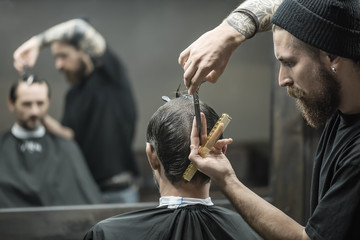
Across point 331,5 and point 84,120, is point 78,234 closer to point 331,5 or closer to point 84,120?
point 84,120

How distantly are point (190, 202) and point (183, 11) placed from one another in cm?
354

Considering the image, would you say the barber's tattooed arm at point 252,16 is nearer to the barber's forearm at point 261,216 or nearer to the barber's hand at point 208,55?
the barber's hand at point 208,55

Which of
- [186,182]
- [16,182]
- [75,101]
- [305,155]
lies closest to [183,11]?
[75,101]

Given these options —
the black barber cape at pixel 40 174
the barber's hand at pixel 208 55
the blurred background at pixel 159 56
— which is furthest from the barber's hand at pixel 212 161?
the blurred background at pixel 159 56

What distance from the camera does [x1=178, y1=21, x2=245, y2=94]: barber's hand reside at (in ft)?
5.66

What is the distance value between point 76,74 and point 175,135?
2947 millimetres

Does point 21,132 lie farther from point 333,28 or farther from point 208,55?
point 333,28

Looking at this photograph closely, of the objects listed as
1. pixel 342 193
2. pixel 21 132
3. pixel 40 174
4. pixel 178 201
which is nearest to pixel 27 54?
pixel 21 132

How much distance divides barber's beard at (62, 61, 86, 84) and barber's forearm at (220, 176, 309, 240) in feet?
10.3

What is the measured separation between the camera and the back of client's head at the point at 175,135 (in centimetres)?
191

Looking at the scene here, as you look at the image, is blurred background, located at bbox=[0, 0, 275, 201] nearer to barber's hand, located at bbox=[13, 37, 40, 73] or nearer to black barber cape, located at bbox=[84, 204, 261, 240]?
barber's hand, located at bbox=[13, 37, 40, 73]

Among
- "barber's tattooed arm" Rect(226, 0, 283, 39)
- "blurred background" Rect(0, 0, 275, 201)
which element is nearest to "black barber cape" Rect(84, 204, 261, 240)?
"barber's tattooed arm" Rect(226, 0, 283, 39)

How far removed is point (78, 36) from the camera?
465 centimetres

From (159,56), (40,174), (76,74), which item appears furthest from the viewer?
(159,56)
